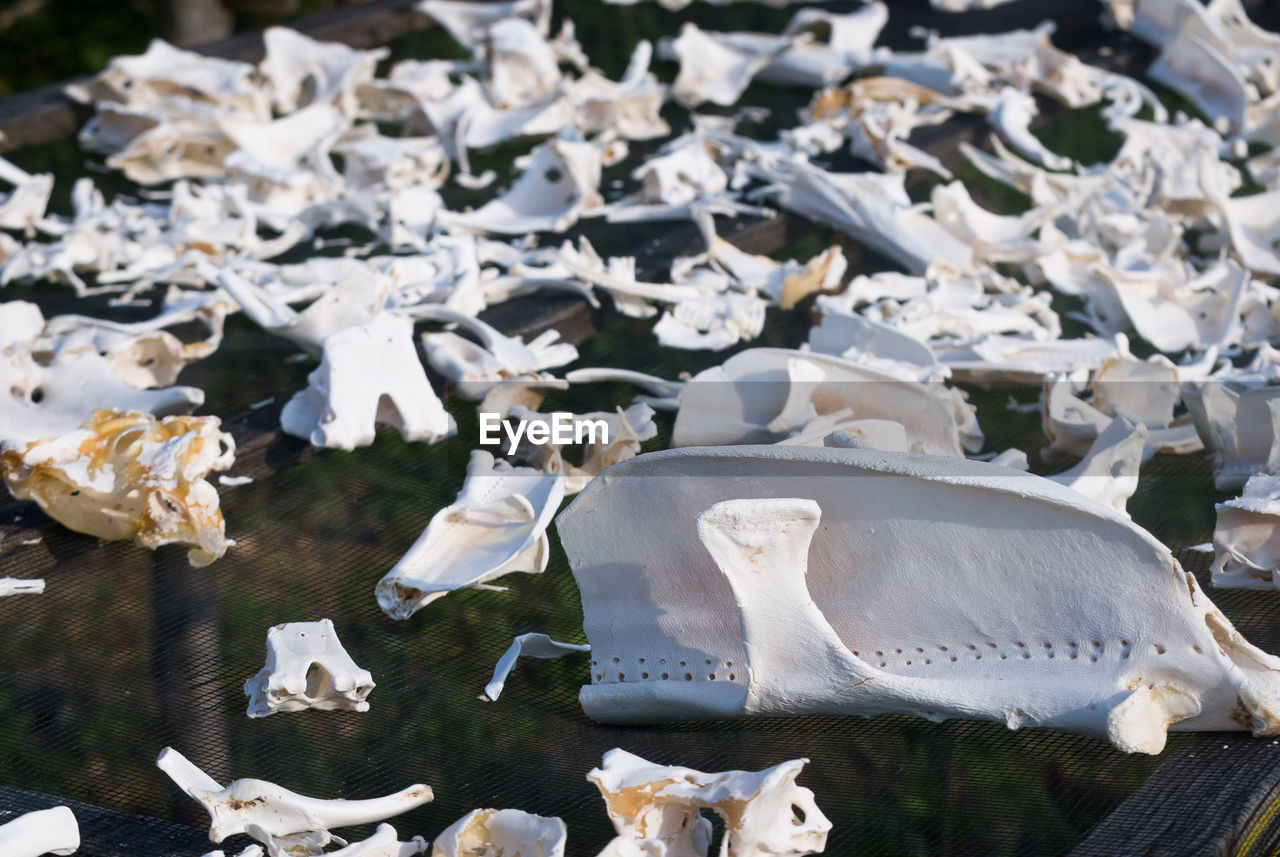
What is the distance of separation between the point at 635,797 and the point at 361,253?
1652 mm

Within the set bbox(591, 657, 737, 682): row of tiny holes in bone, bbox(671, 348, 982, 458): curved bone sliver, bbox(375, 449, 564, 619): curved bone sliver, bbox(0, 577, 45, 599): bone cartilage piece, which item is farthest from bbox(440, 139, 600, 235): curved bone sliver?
bbox(591, 657, 737, 682): row of tiny holes in bone

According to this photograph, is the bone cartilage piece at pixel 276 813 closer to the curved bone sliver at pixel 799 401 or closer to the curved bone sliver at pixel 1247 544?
the curved bone sliver at pixel 799 401

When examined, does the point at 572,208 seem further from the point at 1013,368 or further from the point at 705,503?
the point at 705,503

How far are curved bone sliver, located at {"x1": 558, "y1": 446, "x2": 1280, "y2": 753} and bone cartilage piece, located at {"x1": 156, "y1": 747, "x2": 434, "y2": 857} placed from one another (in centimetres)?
27

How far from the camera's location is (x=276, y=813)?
1.17m

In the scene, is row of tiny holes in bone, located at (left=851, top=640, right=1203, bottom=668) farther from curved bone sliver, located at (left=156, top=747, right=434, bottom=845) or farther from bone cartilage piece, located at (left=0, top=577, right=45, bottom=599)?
bone cartilage piece, located at (left=0, top=577, right=45, bottom=599)

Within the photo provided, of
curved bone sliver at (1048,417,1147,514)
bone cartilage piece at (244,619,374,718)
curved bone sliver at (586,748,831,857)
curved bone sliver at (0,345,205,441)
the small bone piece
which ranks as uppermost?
curved bone sliver at (1048,417,1147,514)

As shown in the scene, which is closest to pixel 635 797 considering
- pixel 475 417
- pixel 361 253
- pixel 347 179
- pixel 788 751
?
pixel 788 751

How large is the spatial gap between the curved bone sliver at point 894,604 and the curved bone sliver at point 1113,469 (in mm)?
370

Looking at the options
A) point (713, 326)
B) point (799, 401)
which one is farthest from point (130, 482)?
point (713, 326)

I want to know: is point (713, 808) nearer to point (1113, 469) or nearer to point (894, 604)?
point (894, 604)

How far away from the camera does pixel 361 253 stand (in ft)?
8.26

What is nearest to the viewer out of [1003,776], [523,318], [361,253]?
[1003,776]

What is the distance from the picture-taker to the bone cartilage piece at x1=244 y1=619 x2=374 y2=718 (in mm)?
1360
